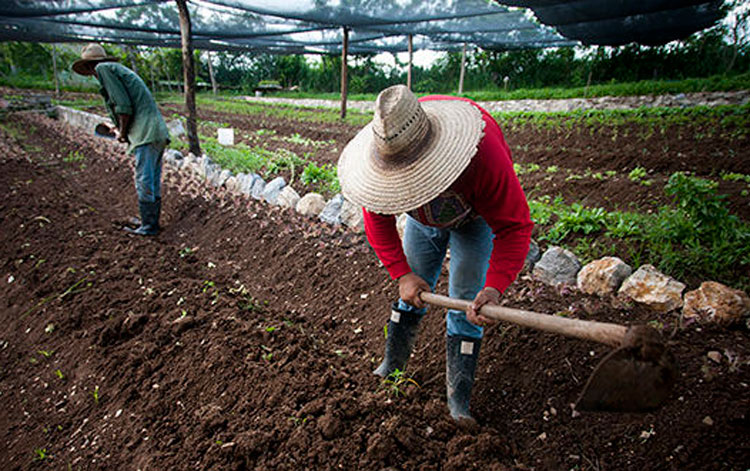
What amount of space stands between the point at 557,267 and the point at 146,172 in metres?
3.80

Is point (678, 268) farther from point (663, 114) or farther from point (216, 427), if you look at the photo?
point (663, 114)

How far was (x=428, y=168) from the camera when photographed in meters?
1.39

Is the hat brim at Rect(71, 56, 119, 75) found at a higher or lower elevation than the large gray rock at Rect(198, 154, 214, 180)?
higher

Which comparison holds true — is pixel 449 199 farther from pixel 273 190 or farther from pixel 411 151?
pixel 273 190

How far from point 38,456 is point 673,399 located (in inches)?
109

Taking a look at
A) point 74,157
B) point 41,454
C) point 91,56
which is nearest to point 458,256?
point 41,454

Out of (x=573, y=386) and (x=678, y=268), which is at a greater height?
(x=678, y=268)

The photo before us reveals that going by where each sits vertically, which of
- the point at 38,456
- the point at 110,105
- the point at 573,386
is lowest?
the point at 38,456

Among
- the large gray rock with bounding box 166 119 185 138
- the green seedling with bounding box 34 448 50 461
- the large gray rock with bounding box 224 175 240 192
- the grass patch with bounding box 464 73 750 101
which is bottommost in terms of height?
the green seedling with bounding box 34 448 50 461

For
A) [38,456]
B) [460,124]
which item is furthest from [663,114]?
[38,456]

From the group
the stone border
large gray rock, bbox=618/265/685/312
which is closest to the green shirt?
the stone border

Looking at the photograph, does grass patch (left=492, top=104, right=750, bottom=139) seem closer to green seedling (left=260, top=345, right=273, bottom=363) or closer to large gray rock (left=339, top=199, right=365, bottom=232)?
large gray rock (left=339, top=199, right=365, bottom=232)

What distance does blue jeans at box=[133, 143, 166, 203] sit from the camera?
4.10 m

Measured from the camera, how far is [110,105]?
13.2 ft
